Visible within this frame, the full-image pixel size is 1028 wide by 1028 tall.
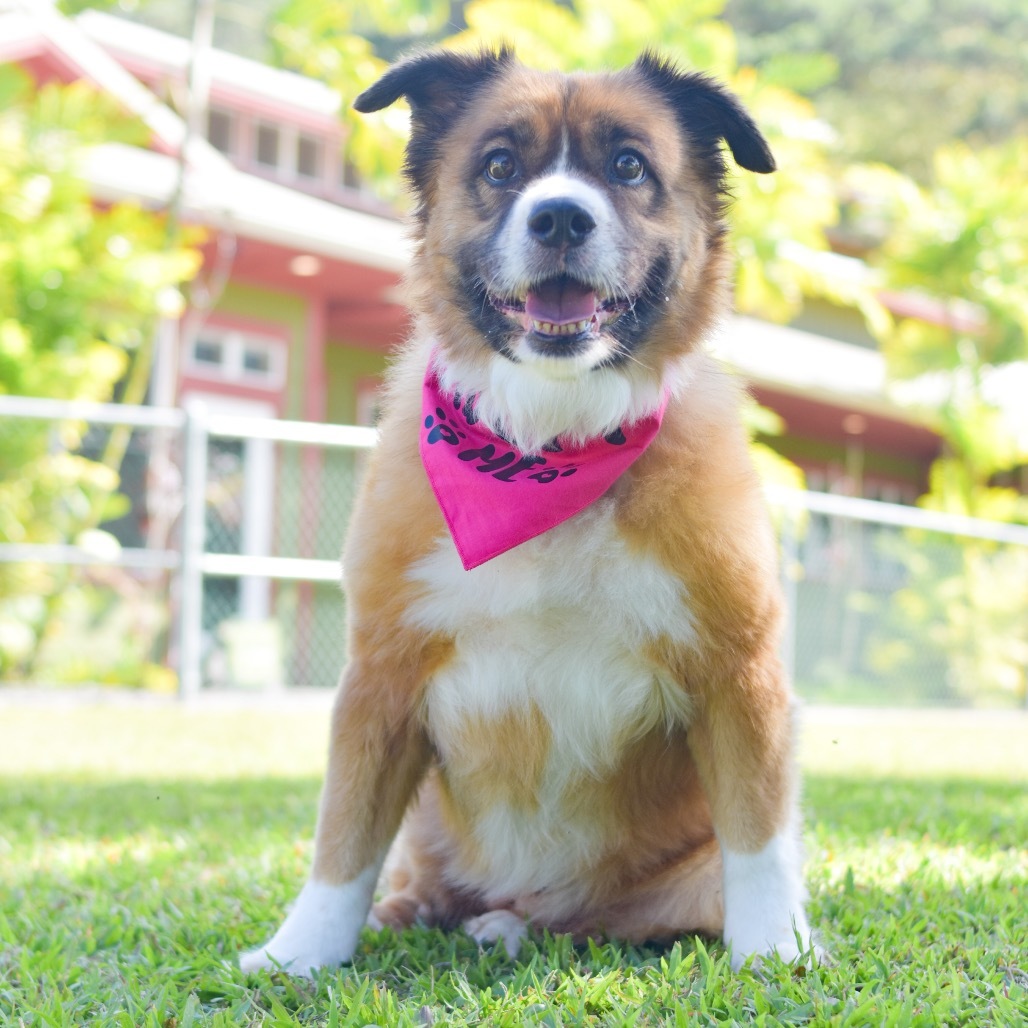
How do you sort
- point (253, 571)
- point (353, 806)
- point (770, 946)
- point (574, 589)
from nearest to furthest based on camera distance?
point (770, 946) < point (574, 589) < point (353, 806) < point (253, 571)

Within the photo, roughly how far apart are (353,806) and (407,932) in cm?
42

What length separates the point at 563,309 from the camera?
116 inches

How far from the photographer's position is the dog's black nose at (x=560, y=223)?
9.05 feet

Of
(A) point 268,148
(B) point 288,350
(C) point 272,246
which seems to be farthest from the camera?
(A) point 268,148

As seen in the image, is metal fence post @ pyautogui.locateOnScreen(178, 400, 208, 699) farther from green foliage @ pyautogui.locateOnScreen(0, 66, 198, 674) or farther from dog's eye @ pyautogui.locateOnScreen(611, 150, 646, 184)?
dog's eye @ pyautogui.locateOnScreen(611, 150, 646, 184)

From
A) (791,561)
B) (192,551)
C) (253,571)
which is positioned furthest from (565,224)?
(791,561)

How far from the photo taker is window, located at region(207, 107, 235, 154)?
712 inches

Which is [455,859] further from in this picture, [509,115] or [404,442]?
[509,115]

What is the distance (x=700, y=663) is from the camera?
9.02ft

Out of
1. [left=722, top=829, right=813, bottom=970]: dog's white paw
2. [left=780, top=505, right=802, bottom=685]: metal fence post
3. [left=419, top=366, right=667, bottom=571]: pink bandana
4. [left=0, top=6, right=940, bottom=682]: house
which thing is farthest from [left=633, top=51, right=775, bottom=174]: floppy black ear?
[left=780, top=505, right=802, bottom=685]: metal fence post

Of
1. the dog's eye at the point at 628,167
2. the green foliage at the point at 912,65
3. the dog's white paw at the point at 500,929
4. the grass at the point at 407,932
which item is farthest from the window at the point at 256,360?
the green foliage at the point at 912,65

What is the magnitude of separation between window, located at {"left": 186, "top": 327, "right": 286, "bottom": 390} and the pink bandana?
12174 millimetres

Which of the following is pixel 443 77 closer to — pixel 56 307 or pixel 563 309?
pixel 563 309

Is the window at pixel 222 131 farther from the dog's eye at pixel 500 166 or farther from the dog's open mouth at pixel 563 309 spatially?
the dog's open mouth at pixel 563 309
